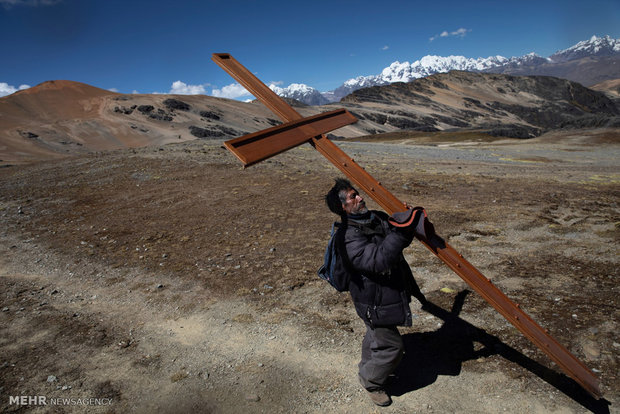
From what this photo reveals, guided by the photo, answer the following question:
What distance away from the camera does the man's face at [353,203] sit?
9.90 feet

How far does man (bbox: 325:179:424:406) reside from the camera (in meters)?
2.92

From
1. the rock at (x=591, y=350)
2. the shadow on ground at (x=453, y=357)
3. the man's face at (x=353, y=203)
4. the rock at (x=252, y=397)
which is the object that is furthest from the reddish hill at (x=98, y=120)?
the rock at (x=591, y=350)

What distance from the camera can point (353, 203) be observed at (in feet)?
9.93

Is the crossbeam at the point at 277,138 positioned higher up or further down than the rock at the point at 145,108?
further down

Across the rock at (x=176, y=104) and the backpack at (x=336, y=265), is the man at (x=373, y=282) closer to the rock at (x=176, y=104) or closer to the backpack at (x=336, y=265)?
the backpack at (x=336, y=265)

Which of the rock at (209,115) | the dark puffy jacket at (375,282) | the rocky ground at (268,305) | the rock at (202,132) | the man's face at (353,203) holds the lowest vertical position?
the rocky ground at (268,305)

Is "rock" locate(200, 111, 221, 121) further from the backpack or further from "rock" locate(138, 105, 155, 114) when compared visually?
the backpack

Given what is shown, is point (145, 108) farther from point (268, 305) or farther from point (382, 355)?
point (382, 355)

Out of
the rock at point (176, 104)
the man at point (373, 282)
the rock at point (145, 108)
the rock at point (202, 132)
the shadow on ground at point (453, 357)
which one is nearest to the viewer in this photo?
the man at point (373, 282)

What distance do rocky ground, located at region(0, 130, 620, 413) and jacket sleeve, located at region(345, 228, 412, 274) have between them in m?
1.63

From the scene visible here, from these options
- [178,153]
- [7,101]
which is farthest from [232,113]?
→ [178,153]

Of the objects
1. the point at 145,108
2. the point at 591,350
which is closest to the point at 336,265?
the point at 591,350

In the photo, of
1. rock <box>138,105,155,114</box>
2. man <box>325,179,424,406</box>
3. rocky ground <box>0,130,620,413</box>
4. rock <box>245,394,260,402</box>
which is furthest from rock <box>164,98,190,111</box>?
man <box>325,179,424,406</box>

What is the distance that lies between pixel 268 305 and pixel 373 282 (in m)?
2.57
